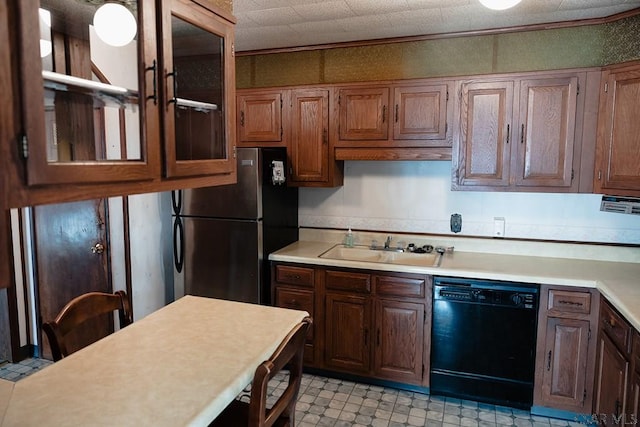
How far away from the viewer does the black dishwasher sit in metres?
2.75

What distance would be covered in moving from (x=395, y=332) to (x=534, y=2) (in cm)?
223

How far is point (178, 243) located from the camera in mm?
3432

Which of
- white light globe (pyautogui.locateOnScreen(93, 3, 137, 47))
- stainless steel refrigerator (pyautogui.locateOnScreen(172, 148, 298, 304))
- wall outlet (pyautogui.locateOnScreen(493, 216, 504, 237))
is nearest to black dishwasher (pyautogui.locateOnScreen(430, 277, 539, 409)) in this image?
wall outlet (pyautogui.locateOnScreen(493, 216, 504, 237))

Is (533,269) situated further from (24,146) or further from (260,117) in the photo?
(24,146)

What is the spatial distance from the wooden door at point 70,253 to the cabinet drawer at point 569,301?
314cm

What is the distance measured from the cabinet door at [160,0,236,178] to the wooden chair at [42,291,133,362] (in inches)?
31.7

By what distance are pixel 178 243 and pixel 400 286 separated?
1.73 metres

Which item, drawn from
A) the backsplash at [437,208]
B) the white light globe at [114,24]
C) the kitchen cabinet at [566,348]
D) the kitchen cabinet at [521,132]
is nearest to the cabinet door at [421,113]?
the kitchen cabinet at [521,132]

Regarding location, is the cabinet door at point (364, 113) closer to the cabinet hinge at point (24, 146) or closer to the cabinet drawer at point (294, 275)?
the cabinet drawer at point (294, 275)

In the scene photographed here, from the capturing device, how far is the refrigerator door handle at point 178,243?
3403 millimetres

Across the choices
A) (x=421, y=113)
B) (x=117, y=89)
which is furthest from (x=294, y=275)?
(x=117, y=89)

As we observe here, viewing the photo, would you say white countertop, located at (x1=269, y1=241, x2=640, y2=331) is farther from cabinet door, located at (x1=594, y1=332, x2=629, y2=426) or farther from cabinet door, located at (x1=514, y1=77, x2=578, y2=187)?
cabinet door, located at (x1=514, y1=77, x2=578, y2=187)

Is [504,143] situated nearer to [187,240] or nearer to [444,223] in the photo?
[444,223]

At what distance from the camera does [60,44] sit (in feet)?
3.50
